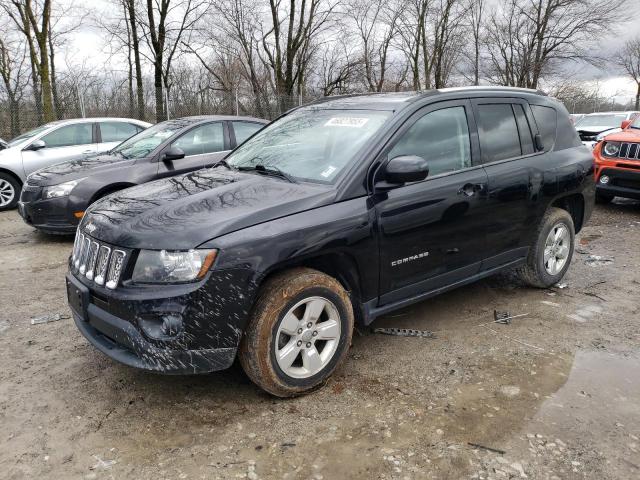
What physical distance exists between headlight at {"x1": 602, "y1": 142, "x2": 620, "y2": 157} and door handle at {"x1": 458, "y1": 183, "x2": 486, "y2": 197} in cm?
591

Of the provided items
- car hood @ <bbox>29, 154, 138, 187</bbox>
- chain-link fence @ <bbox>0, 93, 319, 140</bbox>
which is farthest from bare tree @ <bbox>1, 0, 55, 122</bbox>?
car hood @ <bbox>29, 154, 138, 187</bbox>

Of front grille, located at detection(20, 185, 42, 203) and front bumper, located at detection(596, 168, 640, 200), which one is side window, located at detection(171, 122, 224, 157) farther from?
front bumper, located at detection(596, 168, 640, 200)

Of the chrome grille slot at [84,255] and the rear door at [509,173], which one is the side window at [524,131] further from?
the chrome grille slot at [84,255]

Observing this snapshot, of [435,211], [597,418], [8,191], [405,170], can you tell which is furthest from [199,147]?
[597,418]

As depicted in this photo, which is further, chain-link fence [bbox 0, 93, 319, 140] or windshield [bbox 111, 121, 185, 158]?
chain-link fence [bbox 0, 93, 319, 140]

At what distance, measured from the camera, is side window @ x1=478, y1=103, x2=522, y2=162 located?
12.7 ft

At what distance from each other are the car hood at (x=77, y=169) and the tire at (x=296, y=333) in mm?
4481

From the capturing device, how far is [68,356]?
3.51 m

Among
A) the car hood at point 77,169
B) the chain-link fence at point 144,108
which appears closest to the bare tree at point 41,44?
the chain-link fence at point 144,108

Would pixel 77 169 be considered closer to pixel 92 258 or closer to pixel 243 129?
pixel 243 129

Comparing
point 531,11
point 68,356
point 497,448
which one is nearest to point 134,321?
point 68,356

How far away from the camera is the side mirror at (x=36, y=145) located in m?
8.86

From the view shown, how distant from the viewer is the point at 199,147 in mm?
7070

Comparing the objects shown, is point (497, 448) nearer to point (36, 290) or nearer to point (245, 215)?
point (245, 215)
